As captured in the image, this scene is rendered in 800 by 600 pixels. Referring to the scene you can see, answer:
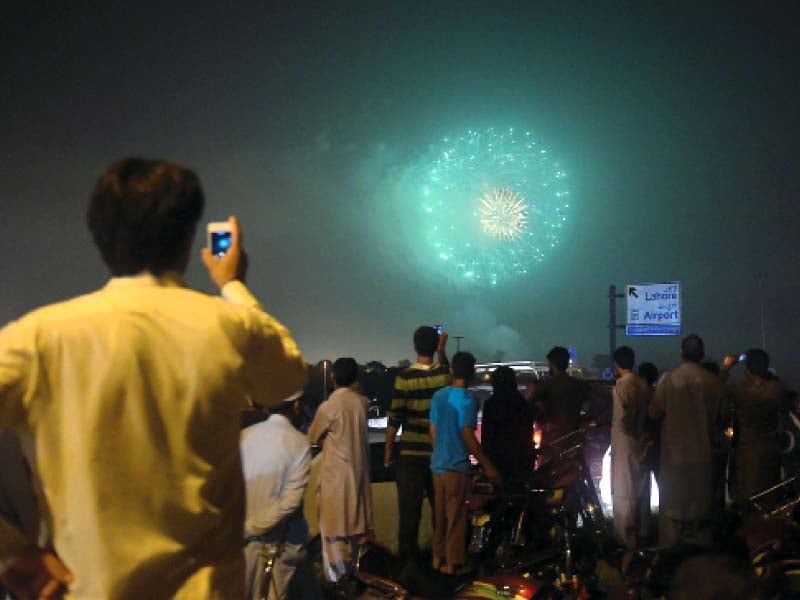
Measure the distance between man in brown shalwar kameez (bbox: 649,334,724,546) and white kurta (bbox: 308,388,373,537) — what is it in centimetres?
326

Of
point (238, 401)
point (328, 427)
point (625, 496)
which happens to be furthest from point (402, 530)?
point (238, 401)

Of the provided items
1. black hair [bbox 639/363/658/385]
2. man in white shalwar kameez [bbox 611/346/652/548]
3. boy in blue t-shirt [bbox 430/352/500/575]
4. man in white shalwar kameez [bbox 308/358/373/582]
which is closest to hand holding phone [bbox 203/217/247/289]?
man in white shalwar kameez [bbox 308/358/373/582]

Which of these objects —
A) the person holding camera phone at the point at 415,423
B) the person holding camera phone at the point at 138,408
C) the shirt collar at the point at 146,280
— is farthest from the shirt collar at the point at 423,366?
the shirt collar at the point at 146,280

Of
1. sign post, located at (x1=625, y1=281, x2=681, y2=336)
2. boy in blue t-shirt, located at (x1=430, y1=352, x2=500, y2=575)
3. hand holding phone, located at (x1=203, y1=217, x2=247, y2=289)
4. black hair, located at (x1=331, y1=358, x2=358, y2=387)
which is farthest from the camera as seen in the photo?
sign post, located at (x1=625, y1=281, x2=681, y2=336)

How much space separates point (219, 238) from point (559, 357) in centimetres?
781

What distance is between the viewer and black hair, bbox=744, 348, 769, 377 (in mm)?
9109

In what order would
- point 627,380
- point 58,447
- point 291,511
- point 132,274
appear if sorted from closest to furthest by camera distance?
point 58,447, point 132,274, point 291,511, point 627,380

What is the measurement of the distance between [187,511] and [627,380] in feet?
26.4

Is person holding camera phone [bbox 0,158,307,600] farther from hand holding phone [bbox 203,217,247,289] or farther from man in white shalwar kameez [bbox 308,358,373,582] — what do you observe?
man in white shalwar kameez [bbox 308,358,373,582]

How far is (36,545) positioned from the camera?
1.79 meters

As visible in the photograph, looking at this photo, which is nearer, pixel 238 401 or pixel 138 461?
pixel 138 461

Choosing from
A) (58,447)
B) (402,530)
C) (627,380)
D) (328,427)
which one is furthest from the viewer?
(627,380)

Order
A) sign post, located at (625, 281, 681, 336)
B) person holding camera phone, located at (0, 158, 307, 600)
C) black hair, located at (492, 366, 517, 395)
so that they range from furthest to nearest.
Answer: sign post, located at (625, 281, 681, 336) → black hair, located at (492, 366, 517, 395) → person holding camera phone, located at (0, 158, 307, 600)

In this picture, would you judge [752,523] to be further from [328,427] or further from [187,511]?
[187,511]
